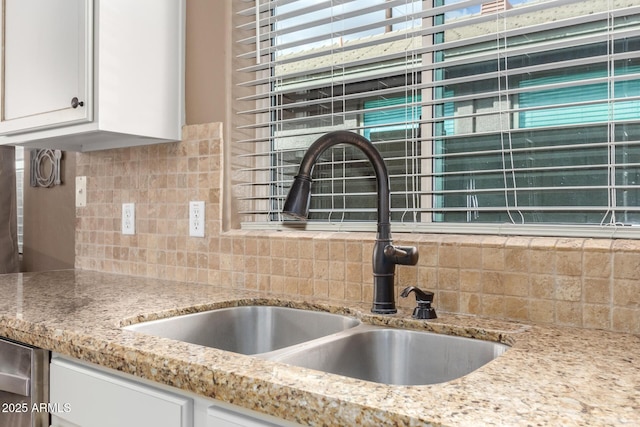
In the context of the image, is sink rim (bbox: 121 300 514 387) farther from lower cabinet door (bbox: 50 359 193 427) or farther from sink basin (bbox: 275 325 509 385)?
lower cabinet door (bbox: 50 359 193 427)

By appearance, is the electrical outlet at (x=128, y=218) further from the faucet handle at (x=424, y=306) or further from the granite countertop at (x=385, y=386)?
the faucet handle at (x=424, y=306)

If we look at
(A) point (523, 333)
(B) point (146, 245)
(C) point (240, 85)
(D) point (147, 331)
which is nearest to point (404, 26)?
(C) point (240, 85)

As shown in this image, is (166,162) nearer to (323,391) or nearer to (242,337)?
(242,337)

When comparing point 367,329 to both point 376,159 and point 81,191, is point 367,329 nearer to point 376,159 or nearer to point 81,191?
point 376,159

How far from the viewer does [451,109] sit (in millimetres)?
1417

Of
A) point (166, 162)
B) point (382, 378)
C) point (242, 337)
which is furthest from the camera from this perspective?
point (166, 162)

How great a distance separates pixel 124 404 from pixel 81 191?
58.4 inches

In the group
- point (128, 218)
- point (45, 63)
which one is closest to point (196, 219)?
point (128, 218)

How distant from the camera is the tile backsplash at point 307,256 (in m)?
1.09

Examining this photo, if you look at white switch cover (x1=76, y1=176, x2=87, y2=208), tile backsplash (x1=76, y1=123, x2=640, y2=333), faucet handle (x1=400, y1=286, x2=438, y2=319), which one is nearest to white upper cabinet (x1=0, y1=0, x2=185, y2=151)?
tile backsplash (x1=76, y1=123, x2=640, y2=333)

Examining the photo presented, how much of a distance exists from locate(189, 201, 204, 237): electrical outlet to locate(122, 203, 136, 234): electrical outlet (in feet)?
1.07

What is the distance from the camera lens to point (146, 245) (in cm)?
196

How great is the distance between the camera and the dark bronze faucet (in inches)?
48.0

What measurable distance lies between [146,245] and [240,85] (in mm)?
694
